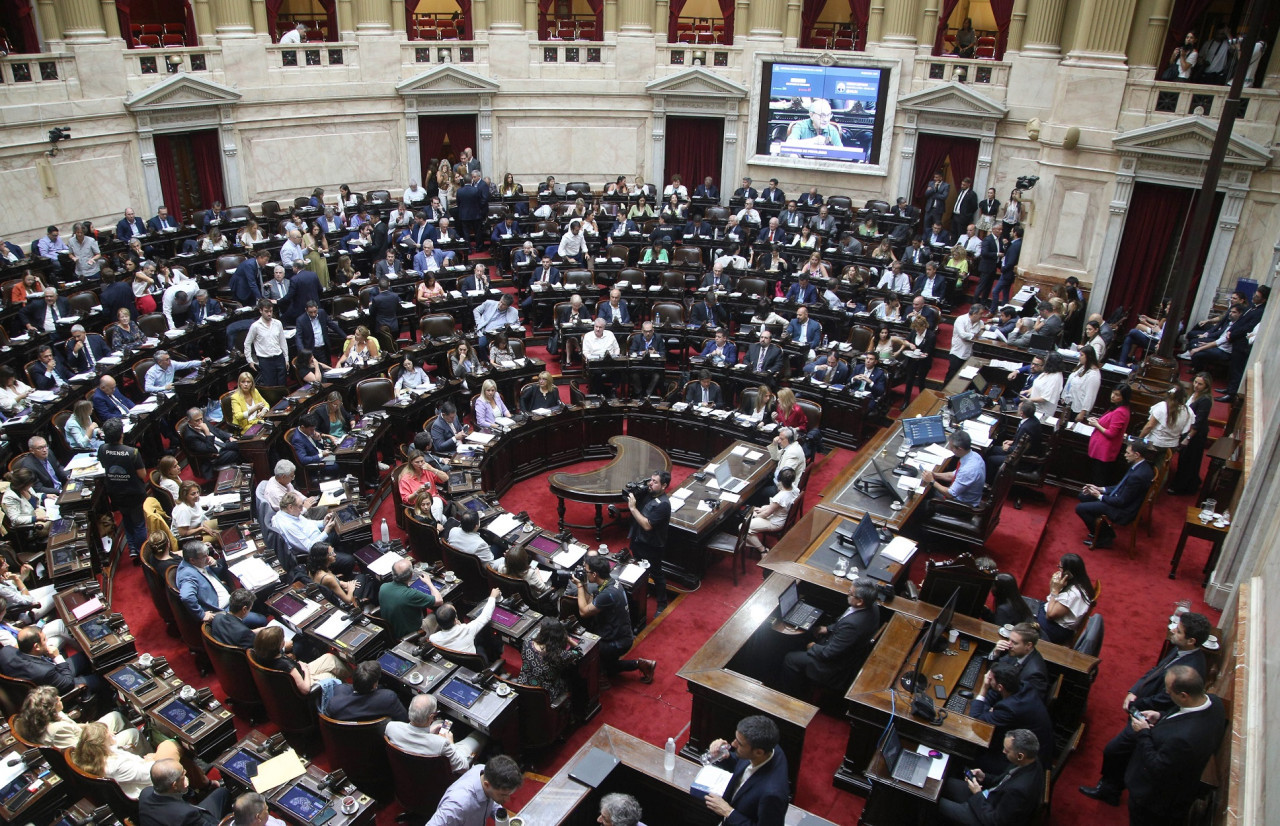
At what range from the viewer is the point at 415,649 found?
25.0ft

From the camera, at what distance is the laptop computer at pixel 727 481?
10.5m

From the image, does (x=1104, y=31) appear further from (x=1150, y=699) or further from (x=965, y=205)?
(x=1150, y=699)

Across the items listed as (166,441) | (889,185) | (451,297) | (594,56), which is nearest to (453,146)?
(594,56)

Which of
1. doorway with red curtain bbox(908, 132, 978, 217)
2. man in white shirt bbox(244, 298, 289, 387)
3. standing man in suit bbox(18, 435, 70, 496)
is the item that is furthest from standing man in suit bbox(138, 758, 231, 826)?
doorway with red curtain bbox(908, 132, 978, 217)

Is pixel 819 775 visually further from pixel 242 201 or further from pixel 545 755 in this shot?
pixel 242 201

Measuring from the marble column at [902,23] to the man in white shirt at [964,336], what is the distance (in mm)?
9594

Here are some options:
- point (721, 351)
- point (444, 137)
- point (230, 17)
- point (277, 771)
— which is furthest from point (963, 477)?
point (230, 17)

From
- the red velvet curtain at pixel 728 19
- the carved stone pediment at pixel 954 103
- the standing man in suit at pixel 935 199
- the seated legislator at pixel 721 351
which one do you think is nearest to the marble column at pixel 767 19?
the red velvet curtain at pixel 728 19

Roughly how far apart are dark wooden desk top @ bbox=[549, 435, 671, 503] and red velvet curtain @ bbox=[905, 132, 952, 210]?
1300 cm

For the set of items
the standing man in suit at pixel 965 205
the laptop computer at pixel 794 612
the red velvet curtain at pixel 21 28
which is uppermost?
the red velvet curtain at pixel 21 28

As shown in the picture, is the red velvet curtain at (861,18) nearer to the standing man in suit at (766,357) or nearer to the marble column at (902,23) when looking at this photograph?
the marble column at (902,23)

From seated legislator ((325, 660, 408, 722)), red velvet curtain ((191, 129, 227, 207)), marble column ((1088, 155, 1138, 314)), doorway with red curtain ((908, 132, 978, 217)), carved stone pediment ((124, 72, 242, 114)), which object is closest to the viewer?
seated legislator ((325, 660, 408, 722))

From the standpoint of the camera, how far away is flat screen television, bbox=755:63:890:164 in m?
21.2

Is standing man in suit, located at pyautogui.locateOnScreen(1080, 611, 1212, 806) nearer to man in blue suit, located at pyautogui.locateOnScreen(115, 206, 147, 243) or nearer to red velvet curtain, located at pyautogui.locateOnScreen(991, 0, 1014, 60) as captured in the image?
man in blue suit, located at pyautogui.locateOnScreen(115, 206, 147, 243)
